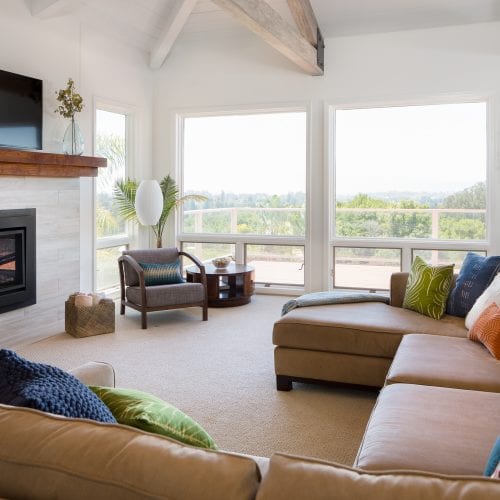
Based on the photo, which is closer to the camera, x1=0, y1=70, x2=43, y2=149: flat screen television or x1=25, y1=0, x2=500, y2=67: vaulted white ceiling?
x1=0, y1=70, x2=43, y2=149: flat screen television

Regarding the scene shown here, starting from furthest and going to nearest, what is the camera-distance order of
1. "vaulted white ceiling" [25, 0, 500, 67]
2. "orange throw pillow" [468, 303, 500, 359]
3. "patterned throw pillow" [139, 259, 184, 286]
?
"vaulted white ceiling" [25, 0, 500, 67], "patterned throw pillow" [139, 259, 184, 286], "orange throw pillow" [468, 303, 500, 359]

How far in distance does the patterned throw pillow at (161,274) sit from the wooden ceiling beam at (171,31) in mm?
2610

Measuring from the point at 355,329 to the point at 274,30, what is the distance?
2.86 meters

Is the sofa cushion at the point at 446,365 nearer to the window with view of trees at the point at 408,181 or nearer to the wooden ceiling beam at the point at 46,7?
the window with view of trees at the point at 408,181

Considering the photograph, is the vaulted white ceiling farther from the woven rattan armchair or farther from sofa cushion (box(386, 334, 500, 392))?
sofa cushion (box(386, 334, 500, 392))

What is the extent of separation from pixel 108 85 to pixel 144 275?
215cm

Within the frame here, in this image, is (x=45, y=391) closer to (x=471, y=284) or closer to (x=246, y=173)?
(x=471, y=284)

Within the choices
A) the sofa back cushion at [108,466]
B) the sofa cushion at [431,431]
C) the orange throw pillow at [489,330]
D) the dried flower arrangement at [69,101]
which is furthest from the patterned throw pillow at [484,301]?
the dried flower arrangement at [69,101]

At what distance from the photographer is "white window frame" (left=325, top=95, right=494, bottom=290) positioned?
19.2 ft

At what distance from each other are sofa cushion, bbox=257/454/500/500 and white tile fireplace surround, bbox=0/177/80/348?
4.05 metres

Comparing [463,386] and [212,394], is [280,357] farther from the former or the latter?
[463,386]

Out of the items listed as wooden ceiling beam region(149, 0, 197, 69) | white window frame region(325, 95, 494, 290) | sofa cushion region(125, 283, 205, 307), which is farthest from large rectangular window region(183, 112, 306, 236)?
sofa cushion region(125, 283, 205, 307)

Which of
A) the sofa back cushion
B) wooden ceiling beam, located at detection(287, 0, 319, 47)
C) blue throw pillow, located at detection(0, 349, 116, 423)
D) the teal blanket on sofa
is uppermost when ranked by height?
wooden ceiling beam, located at detection(287, 0, 319, 47)

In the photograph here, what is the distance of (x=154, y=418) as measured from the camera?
4.43 feet
